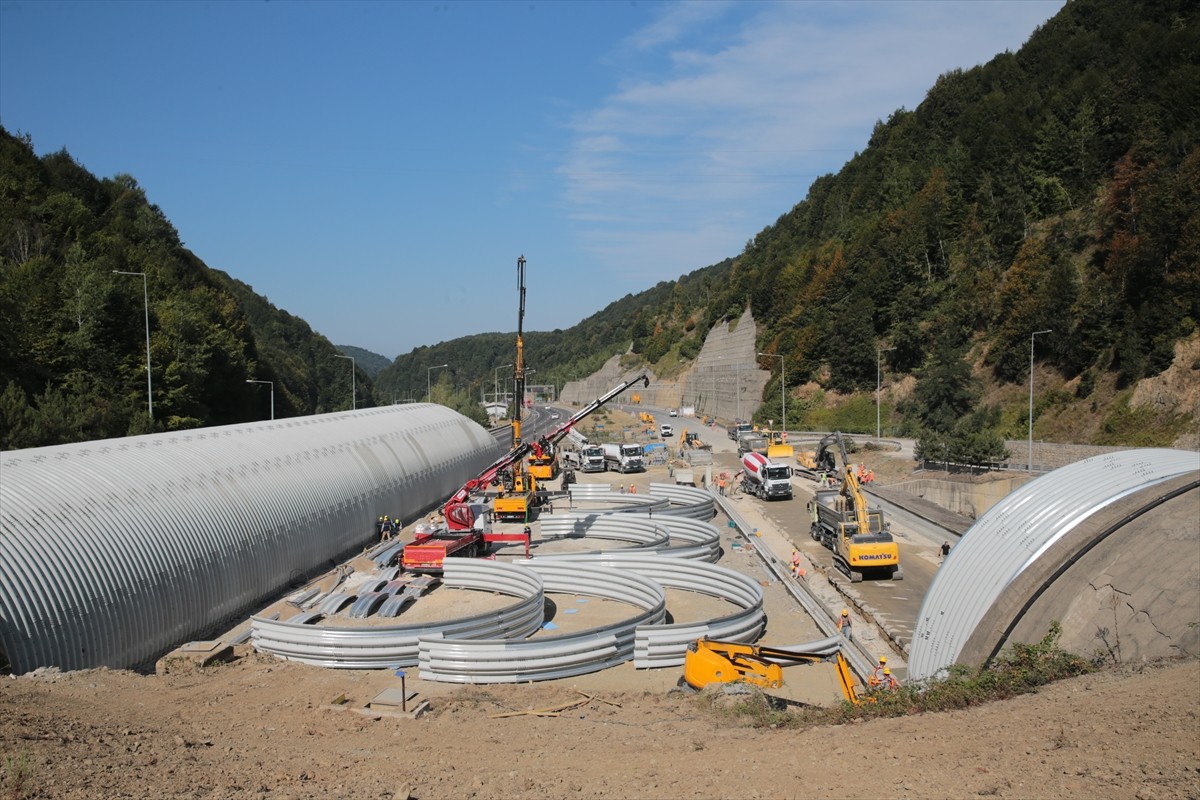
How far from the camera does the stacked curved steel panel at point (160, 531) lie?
1817 cm

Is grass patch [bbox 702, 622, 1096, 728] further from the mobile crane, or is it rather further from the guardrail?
the mobile crane

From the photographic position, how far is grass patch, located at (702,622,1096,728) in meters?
13.5

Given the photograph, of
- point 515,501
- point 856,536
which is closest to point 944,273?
point 515,501

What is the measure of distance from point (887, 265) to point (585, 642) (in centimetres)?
7387

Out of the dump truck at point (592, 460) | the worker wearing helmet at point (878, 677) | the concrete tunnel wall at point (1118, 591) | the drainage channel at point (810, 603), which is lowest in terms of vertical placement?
the drainage channel at point (810, 603)

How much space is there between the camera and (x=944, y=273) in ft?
276

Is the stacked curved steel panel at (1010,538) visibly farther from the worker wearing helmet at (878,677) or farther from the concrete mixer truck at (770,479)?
the concrete mixer truck at (770,479)

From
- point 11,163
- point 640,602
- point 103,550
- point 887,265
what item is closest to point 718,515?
point 640,602

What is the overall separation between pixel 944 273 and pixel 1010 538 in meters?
73.3

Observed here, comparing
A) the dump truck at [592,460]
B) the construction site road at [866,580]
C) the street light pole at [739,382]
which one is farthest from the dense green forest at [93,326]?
the street light pole at [739,382]

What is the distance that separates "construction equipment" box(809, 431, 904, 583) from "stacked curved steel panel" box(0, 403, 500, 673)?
1870 cm

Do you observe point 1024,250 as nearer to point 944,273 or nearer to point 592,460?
point 944,273

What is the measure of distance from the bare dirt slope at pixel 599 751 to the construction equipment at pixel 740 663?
187 centimetres

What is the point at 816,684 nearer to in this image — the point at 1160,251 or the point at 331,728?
the point at 331,728
